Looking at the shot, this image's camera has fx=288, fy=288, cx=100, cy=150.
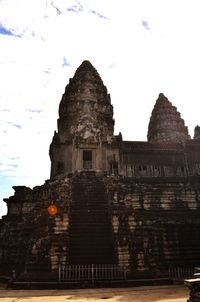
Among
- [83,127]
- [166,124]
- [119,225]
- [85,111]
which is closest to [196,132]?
[166,124]

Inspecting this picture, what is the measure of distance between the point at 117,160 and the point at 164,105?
61.9ft

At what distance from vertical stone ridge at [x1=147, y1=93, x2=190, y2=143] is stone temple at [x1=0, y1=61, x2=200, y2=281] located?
9.71 m

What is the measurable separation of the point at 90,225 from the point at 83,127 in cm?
1409

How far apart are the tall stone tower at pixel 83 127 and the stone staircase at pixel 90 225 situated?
626 cm

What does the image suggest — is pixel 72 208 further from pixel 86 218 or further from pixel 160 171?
pixel 160 171

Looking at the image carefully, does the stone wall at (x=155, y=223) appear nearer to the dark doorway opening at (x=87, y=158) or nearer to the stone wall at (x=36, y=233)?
the stone wall at (x=36, y=233)

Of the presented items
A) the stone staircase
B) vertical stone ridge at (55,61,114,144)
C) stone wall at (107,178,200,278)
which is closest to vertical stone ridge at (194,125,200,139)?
vertical stone ridge at (55,61,114,144)

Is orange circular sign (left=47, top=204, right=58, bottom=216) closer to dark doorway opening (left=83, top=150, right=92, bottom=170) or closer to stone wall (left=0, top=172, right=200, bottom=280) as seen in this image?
stone wall (left=0, top=172, right=200, bottom=280)

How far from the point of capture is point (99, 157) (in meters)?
28.0

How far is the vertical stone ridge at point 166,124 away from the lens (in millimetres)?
40991

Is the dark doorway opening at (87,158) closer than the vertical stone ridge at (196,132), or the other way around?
the dark doorway opening at (87,158)

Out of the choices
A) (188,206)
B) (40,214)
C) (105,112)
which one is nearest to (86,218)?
(40,214)

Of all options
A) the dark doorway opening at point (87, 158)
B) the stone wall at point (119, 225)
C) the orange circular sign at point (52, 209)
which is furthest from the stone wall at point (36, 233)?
the dark doorway opening at point (87, 158)

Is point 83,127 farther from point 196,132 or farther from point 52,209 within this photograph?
point 196,132
